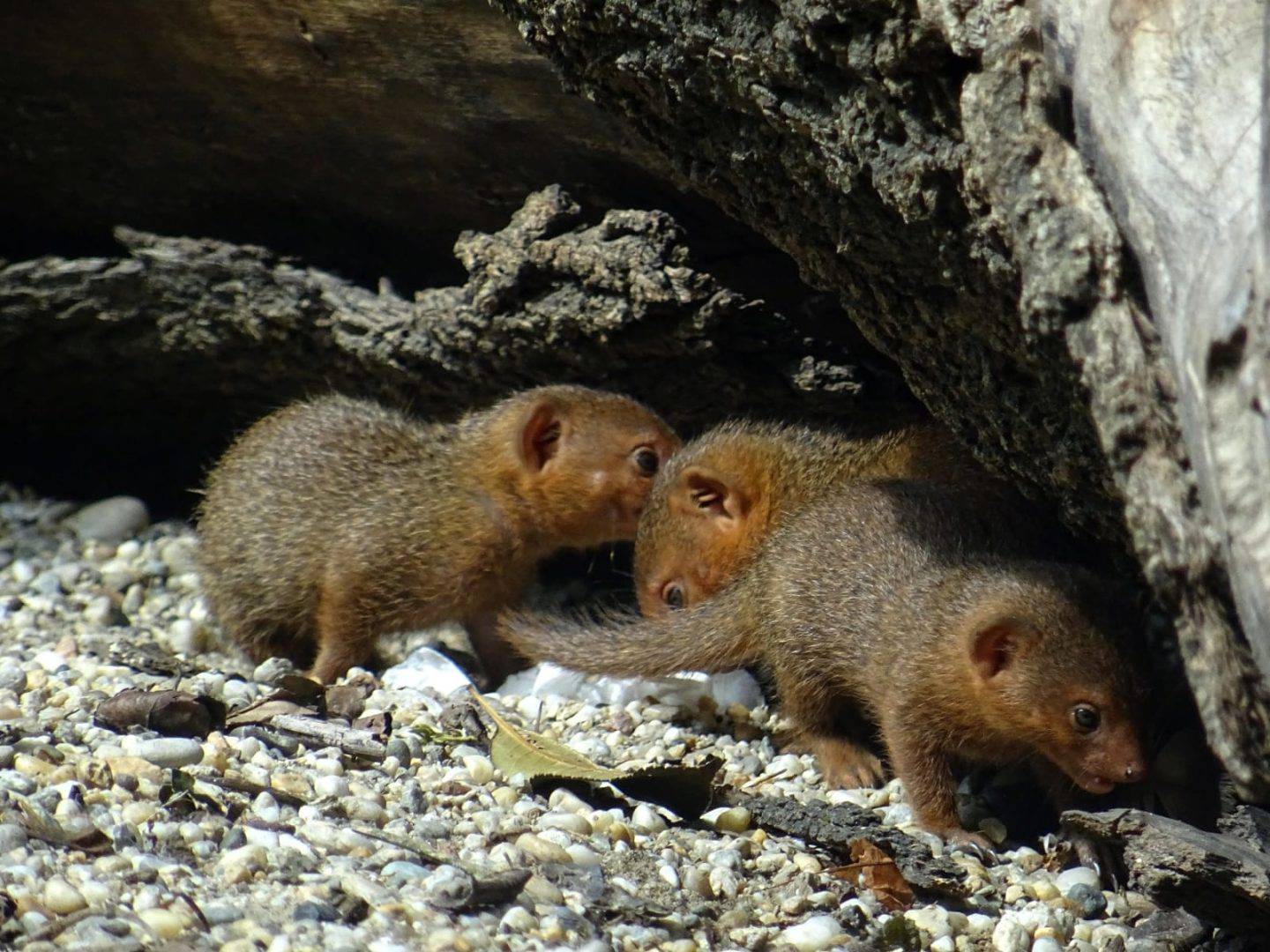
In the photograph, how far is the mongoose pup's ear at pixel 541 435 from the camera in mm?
5699

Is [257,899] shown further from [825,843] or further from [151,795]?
[825,843]

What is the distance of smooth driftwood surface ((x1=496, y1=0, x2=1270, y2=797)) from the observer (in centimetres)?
232

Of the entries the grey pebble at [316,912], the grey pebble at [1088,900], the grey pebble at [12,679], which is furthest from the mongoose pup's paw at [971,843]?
the grey pebble at [12,679]

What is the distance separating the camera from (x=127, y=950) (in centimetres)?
267

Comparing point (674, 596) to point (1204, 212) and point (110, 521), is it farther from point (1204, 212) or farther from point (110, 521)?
point (1204, 212)

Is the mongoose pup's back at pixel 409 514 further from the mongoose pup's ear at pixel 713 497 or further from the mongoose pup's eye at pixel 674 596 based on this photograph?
the mongoose pup's eye at pixel 674 596

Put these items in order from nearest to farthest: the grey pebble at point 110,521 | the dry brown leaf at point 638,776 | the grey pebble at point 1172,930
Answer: the grey pebble at point 1172,930 → the dry brown leaf at point 638,776 → the grey pebble at point 110,521

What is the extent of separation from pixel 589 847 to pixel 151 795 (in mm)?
1060

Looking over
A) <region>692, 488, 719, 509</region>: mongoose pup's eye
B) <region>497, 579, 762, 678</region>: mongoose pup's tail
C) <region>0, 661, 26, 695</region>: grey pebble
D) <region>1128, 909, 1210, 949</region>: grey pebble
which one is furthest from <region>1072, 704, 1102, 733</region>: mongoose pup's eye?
<region>0, 661, 26, 695</region>: grey pebble

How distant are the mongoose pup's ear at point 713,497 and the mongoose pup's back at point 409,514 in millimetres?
162

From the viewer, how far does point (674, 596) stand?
5891mm

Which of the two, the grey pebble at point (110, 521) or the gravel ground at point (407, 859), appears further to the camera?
the grey pebble at point (110, 521)

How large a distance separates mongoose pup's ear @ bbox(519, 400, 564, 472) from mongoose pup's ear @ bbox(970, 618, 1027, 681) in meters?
1.98

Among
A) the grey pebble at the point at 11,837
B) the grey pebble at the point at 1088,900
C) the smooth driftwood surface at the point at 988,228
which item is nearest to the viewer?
the smooth driftwood surface at the point at 988,228
